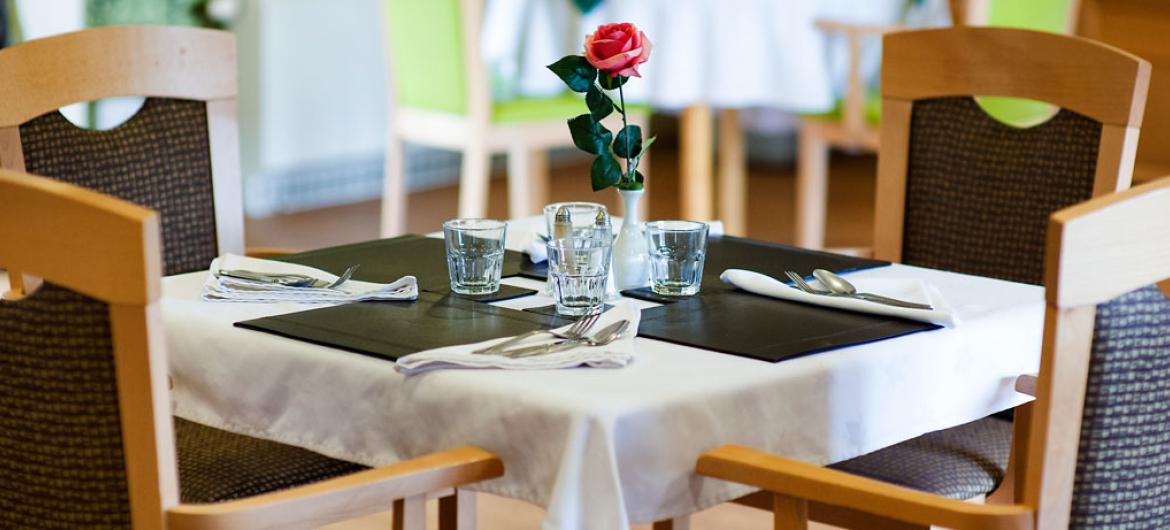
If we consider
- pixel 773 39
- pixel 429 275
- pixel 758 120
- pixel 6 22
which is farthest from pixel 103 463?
pixel 758 120

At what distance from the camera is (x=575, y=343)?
138 cm

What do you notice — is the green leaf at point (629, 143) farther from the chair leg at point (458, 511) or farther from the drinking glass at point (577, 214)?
the chair leg at point (458, 511)

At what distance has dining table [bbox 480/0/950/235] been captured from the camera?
12.3 ft

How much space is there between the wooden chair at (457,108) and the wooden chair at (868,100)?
1.74 feet

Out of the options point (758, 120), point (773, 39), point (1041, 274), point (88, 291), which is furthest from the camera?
point (758, 120)

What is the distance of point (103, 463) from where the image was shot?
121 cm

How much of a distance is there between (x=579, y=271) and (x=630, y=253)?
156mm

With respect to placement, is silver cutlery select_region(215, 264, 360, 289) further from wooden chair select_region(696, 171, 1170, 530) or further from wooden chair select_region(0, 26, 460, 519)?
wooden chair select_region(696, 171, 1170, 530)

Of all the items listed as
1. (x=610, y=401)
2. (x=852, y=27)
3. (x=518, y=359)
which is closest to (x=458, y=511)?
(x=518, y=359)

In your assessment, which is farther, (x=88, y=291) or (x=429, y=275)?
(x=429, y=275)

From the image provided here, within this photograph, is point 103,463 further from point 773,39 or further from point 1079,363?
point 773,39

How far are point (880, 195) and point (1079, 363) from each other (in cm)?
101

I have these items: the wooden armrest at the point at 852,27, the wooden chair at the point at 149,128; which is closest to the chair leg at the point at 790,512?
the wooden chair at the point at 149,128

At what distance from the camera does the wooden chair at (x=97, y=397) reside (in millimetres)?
1133
